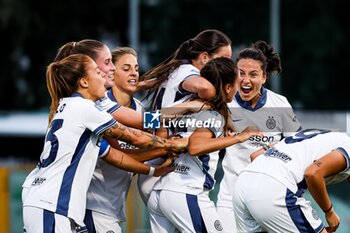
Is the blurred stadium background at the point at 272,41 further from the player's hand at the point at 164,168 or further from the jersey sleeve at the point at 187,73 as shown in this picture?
the player's hand at the point at 164,168

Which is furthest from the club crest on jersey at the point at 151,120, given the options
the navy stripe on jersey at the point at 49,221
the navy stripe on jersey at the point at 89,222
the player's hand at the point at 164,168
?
the navy stripe on jersey at the point at 49,221

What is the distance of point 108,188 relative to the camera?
310 inches

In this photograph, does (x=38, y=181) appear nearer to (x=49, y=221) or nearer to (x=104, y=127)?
(x=49, y=221)

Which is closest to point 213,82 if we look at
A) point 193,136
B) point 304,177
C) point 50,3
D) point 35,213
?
point 193,136

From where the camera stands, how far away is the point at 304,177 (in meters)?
7.12

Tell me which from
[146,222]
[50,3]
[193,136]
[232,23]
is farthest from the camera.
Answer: [50,3]

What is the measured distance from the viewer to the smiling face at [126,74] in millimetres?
7934

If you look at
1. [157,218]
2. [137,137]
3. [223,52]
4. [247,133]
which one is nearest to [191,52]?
[223,52]

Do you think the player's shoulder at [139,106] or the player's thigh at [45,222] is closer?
the player's thigh at [45,222]

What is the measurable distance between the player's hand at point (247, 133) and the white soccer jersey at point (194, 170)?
0.14 metres

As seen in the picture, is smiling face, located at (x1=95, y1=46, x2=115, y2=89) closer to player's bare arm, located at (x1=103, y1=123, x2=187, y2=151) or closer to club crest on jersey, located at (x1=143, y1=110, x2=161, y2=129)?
club crest on jersey, located at (x1=143, y1=110, x2=161, y2=129)

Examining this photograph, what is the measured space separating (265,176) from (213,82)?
0.84 metres

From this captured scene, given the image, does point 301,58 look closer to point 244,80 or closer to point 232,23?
point 232,23

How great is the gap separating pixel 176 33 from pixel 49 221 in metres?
13.5
